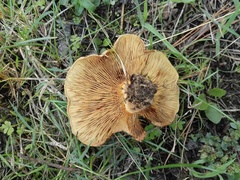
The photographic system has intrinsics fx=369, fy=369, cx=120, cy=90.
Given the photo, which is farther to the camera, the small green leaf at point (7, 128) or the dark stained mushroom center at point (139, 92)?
the small green leaf at point (7, 128)

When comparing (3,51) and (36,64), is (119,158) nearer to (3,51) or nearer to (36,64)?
(36,64)

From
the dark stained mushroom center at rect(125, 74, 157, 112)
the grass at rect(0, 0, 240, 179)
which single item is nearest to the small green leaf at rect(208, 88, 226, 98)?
the grass at rect(0, 0, 240, 179)

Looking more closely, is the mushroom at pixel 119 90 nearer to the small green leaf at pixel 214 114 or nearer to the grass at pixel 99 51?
the grass at pixel 99 51

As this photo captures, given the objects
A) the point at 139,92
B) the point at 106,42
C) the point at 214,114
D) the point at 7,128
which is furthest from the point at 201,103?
the point at 7,128

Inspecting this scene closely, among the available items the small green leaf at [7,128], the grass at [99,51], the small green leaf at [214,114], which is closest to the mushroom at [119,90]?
the grass at [99,51]

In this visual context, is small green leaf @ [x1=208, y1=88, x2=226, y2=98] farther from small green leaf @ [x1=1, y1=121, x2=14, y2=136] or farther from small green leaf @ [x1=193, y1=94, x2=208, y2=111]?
small green leaf @ [x1=1, y1=121, x2=14, y2=136]

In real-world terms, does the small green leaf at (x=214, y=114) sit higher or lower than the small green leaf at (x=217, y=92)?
lower
